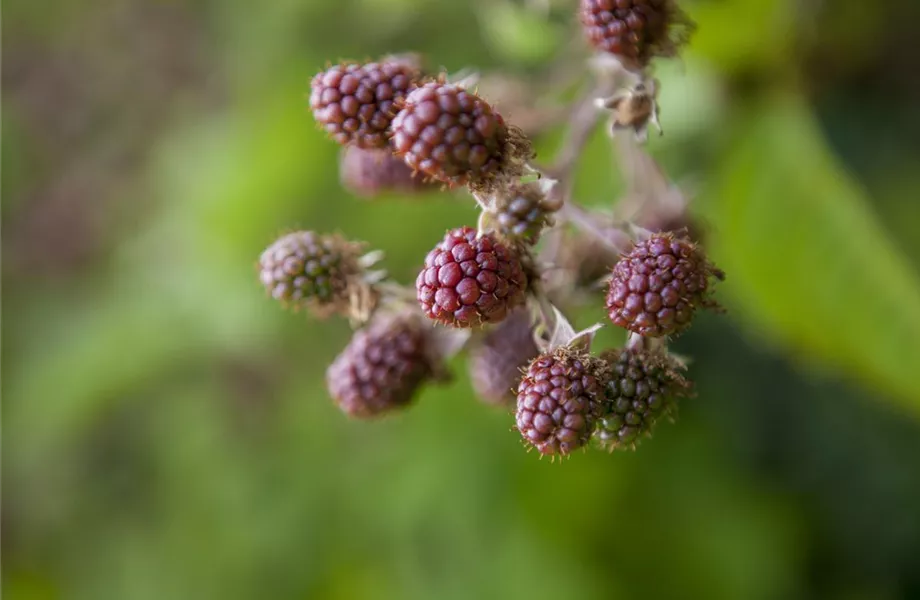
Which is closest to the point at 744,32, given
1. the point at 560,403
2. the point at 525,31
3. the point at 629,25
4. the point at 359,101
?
the point at 525,31

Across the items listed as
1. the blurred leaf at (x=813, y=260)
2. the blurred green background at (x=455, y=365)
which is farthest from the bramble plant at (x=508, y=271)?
the blurred green background at (x=455, y=365)

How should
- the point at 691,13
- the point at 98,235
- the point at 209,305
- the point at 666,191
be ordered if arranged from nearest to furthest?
the point at 666,191
the point at 691,13
the point at 209,305
the point at 98,235

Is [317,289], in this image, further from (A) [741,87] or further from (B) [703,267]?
(A) [741,87]

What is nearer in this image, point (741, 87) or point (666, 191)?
point (666, 191)

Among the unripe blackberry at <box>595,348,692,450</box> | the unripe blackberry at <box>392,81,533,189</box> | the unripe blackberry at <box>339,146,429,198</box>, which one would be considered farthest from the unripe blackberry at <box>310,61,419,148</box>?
the unripe blackberry at <box>595,348,692,450</box>

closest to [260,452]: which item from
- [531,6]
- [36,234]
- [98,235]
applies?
[98,235]

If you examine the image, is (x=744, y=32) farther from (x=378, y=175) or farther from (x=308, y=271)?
(x=308, y=271)

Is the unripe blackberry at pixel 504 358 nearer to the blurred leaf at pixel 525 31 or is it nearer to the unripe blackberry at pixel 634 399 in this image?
the unripe blackberry at pixel 634 399
